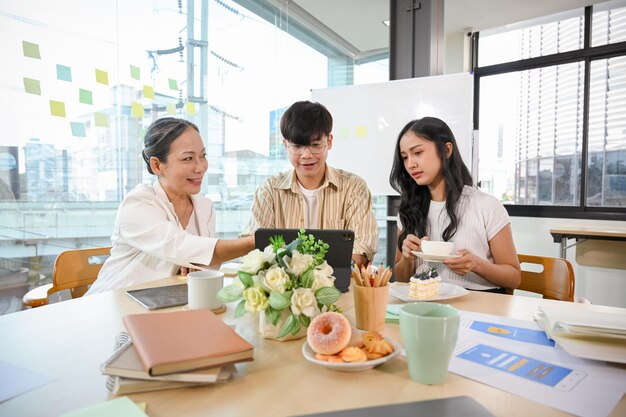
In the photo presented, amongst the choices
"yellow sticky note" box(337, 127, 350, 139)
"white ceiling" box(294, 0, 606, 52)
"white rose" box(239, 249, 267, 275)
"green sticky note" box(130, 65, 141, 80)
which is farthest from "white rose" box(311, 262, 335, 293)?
"white ceiling" box(294, 0, 606, 52)

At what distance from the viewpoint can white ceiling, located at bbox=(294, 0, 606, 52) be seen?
A: 394 cm

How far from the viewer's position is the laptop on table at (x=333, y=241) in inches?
43.0

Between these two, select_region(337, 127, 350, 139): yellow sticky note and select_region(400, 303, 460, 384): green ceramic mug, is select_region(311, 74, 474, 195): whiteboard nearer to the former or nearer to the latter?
select_region(337, 127, 350, 139): yellow sticky note

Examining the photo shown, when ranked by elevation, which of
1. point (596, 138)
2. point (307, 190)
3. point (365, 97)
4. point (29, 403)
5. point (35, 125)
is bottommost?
point (29, 403)

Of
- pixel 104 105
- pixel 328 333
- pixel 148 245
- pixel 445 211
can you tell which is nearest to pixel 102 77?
pixel 104 105

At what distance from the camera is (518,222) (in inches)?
173

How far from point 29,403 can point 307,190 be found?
56.8 inches

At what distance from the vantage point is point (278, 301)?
2.49 feet

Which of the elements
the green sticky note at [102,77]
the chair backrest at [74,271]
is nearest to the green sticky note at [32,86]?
the green sticky note at [102,77]

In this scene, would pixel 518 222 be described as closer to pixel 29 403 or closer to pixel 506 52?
pixel 506 52

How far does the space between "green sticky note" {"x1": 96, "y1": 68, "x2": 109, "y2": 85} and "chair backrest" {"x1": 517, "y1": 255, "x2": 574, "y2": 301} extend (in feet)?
8.08

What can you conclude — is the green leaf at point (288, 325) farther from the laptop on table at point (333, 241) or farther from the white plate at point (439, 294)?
the white plate at point (439, 294)

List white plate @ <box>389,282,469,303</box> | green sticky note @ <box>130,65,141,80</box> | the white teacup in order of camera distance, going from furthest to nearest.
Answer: green sticky note @ <box>130,65,141,80</box> < the white teacup < white plate @ <box>389,282,469,303</box>

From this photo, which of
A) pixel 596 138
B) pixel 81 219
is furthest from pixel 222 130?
pixel 596 138
